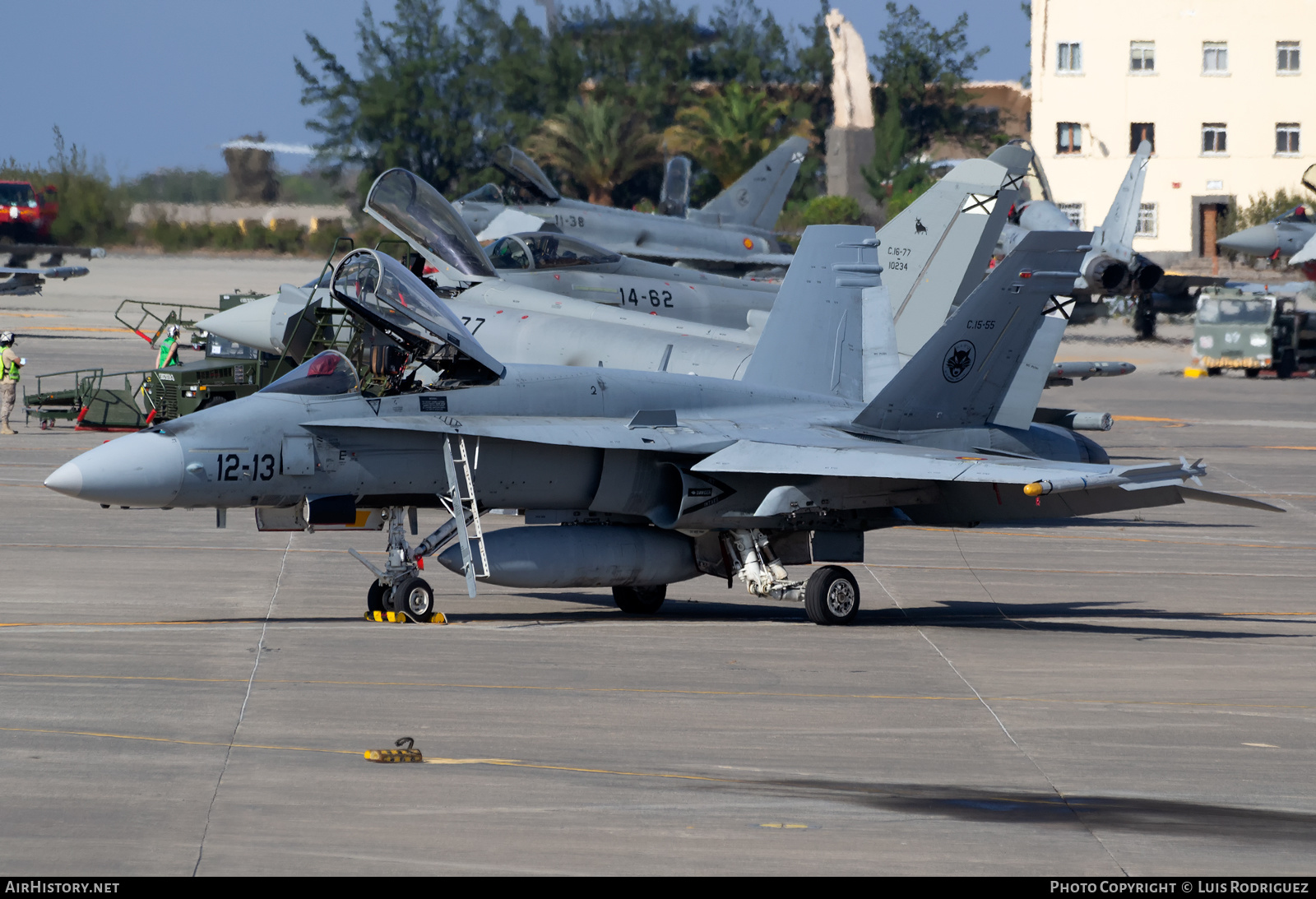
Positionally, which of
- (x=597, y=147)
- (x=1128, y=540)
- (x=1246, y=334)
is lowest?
(x=1128, y=540)

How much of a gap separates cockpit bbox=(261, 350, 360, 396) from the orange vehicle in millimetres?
46851

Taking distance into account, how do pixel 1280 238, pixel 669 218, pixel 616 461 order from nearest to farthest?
pixel 616 461 → pixel 669 218 → pixel 1280 238

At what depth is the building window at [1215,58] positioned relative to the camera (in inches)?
2768

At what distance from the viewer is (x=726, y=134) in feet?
245

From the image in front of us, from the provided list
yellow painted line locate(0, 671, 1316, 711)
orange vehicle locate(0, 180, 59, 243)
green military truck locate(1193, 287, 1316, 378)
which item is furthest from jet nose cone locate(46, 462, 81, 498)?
orange vehicle locate(0, 180, 59, 243)

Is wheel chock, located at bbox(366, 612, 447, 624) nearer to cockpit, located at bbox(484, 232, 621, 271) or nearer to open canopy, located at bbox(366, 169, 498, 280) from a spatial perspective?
open canopy, located at bbox(366, 169, 498, 280)

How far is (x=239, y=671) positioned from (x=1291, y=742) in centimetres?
739

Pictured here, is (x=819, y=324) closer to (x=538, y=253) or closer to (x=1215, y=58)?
(x=538, y=253)

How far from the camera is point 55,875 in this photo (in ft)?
21.8

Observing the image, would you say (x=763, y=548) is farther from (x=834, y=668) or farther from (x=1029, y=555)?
(x=1029, y=555)

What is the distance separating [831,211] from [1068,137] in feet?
42.7

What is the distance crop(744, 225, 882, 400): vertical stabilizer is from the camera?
17.2 meters

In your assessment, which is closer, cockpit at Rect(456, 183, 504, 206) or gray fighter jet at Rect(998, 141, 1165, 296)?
cockpit at Rect(456, 183, 504, 206)


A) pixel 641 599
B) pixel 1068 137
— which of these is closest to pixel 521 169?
pixel 641 599
